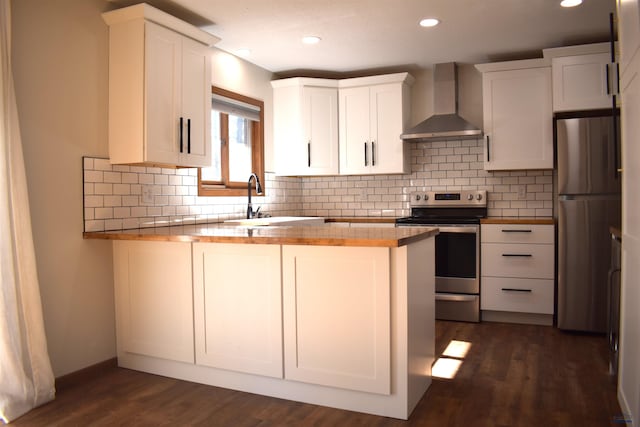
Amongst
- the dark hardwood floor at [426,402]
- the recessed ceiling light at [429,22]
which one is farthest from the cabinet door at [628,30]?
the dark hardwood floor at [426,402]

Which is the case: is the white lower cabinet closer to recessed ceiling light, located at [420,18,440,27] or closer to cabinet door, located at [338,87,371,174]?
cabinet door, located at [338,87,371,174]

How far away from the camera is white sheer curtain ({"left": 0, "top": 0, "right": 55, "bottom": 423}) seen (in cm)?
255

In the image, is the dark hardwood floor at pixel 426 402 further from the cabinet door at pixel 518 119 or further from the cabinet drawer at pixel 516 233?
the cabinet door at pixel 518 119

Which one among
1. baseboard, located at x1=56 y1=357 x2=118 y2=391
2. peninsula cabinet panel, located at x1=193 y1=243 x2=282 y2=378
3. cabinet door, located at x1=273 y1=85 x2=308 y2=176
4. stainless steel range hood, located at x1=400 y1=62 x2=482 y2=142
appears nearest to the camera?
peninsula cabinet panel, located at x1=193 y1=243 x2=282 y2=378

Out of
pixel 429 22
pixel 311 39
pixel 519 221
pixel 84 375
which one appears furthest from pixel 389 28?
pixel 84 375

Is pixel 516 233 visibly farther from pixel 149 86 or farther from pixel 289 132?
pixel 149 86

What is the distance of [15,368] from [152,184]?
4.90 ft

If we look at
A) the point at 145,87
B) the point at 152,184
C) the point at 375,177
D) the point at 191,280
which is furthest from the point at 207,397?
the point at 375,177

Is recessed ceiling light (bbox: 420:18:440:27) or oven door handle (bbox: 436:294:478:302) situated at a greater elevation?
recessed ceiling light (bbox: 420:18:440:27)

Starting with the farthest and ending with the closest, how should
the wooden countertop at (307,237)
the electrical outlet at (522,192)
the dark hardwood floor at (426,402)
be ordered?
the electrical outlet at (522,192) < the dark hardwood floor at (426,402) < the wooden countertop at (307,237)

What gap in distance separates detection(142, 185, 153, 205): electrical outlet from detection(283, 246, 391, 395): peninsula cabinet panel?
53.6 inches

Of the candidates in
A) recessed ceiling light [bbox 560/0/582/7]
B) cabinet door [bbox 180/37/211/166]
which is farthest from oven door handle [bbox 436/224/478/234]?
cabinet door [bbox 180/37/211/166]

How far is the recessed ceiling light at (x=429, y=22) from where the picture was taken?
3.75 m

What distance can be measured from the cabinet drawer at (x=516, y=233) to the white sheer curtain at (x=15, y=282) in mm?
3495
